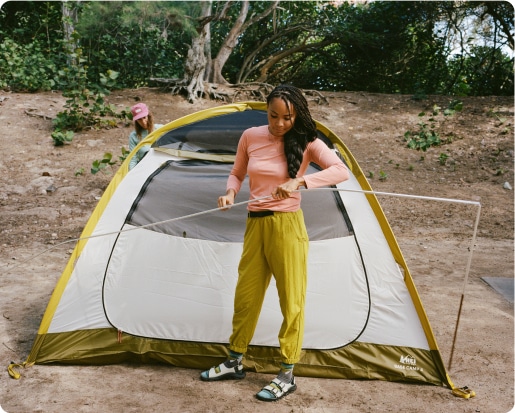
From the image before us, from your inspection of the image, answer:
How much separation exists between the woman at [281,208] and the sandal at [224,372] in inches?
8.5

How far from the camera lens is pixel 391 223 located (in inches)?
253

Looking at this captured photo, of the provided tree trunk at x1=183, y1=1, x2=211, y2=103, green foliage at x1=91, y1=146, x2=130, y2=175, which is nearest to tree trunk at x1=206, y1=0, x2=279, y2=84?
tree trunk at x1=183, y1=1, x2=211, y2=103

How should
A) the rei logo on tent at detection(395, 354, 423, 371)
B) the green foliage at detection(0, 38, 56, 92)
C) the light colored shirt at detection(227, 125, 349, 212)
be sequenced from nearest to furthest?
the light colored shirt at detection(227, 125, 349, 212)
the rei logo on tent at detection(395, 354, 423, 371)
the green foliage at detection(0, 38, 56, 92)

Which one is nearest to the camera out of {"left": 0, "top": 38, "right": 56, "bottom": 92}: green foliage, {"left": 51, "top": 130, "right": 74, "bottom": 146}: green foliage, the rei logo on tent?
the rei logo on tent

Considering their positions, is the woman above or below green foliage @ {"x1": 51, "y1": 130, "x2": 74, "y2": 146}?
above

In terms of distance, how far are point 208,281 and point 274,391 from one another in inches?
32.9

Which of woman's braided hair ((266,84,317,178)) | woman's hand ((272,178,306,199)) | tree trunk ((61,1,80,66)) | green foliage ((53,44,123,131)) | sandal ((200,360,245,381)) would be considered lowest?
sandal ((200,360,245,381))

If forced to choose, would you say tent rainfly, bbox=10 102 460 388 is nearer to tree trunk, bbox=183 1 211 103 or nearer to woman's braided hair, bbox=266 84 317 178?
woman's braided hair, bbox=266 84 317 178

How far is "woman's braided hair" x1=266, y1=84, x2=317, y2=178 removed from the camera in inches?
96.3

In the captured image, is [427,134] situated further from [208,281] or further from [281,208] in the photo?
[281,208]

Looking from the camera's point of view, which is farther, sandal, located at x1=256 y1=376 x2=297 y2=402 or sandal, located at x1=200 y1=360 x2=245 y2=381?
sandal, located at x1=200 y1=360 x2=245 y2=381

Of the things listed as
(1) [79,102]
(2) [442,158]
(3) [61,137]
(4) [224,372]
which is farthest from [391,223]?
(1) [79,102]

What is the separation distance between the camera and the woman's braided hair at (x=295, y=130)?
8.03 feet

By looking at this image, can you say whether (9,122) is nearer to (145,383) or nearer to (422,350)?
(145,383)
